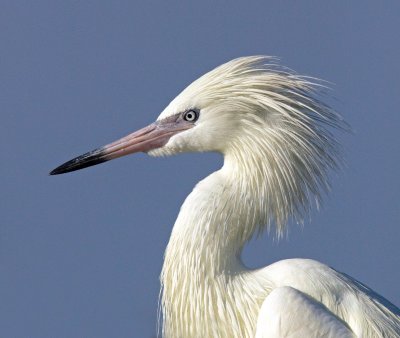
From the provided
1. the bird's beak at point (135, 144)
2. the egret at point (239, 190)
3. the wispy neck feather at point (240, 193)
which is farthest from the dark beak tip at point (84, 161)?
the wispy neck feather at point (240, 193)

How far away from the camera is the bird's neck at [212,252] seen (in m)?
7.22

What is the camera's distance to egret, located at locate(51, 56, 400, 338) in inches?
282

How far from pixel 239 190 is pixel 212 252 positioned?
0.44 m

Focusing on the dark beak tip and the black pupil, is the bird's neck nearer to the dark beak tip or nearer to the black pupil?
the black pupil

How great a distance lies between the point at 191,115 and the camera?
7.54 meters

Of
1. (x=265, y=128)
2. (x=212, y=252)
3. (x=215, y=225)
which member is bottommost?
(x=212, y=252)

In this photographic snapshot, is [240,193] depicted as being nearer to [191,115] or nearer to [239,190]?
[239,190]

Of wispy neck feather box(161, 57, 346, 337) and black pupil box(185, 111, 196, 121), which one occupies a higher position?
black pupil box(185, 111, 196, 121)

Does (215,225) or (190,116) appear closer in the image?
(215,225)

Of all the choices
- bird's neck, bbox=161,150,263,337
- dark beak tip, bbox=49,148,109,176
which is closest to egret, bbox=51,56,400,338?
bird's neck, bbox=161,150,263,337

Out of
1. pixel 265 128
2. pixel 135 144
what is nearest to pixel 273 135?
pixel 265 128

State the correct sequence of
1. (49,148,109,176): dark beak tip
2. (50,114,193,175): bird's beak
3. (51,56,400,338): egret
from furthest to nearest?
(49,148,109,176): dark beak tip, (50,114,193,175): bird's beak, (51,56,400,338): egret

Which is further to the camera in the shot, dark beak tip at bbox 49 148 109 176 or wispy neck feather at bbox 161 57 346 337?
dark beak tip at bbox 49 148 109 176

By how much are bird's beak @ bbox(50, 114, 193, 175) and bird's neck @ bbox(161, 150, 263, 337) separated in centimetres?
45
